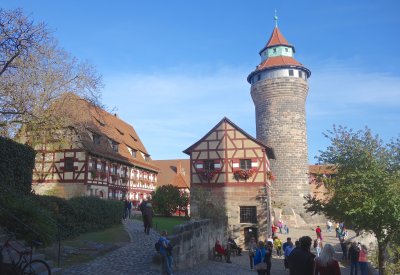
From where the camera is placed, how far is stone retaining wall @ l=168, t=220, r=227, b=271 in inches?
520

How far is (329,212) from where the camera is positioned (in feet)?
58.5

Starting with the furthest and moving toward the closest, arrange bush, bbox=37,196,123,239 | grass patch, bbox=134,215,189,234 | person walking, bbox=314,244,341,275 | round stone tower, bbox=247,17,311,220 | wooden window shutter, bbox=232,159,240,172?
round stone tower, bbox=247,17,311,220, wooden window shutter, bbox=232,159,240,172, grass patch, bbox=134,215,189,234, bush, bbox=37,196,123,239, person walking, bbox=314,244,341,275

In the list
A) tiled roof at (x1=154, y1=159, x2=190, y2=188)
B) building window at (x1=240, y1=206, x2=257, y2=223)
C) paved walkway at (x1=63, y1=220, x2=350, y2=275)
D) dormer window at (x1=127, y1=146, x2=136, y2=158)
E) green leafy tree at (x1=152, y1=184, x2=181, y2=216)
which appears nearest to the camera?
paved walkway at (x1=63, y1=220, x2=350, y2=275)

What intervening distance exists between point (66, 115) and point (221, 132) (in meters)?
11.0

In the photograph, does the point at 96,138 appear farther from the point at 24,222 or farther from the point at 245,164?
the point at 24,222

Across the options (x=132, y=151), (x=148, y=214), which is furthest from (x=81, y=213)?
(x=132, y=151)

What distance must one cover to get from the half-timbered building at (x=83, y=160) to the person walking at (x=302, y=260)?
1969 cm

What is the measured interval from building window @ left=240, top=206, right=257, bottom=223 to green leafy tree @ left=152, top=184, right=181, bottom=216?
6531mm

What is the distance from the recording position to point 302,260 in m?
5.67

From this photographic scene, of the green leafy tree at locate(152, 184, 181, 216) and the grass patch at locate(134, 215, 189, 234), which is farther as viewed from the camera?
the green leafy tree at locate(152, 184, 181, 216)

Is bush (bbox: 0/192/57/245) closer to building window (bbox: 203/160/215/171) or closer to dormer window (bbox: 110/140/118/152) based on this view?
building window (bbox: 203/160/215/171)

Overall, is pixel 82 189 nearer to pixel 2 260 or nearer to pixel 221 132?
pixel 221 132

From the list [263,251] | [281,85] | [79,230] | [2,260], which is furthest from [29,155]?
[281,85]

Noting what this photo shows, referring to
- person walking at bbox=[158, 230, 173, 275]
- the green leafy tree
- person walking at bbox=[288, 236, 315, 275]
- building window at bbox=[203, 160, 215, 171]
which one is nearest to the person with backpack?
person walking at bbox=[158, 230, 173, 275]
